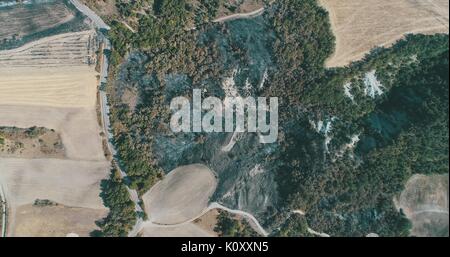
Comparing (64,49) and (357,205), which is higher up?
(64,49)

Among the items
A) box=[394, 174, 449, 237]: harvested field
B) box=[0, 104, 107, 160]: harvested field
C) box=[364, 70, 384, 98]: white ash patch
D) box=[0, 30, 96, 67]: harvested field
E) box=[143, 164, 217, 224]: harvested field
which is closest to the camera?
box=[394, 174, 449, 237]: harvested field

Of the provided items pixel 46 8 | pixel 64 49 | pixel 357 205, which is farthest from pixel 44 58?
pixel 357 205

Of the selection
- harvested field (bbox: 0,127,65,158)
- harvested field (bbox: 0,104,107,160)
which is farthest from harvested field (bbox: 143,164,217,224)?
harvested field (bbox: 0,127,65,158)

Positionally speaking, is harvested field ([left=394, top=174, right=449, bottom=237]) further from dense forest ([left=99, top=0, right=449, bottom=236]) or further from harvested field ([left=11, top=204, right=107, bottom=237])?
harvested field ([left=11, top=204, right=107, bottom=237])

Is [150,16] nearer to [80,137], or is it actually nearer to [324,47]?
[80,137]

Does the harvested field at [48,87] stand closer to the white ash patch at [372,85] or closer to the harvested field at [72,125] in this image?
the harvested field at [72,125]

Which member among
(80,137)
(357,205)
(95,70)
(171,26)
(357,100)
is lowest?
(357,205)

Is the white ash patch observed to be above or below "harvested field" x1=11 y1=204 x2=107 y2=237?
above
